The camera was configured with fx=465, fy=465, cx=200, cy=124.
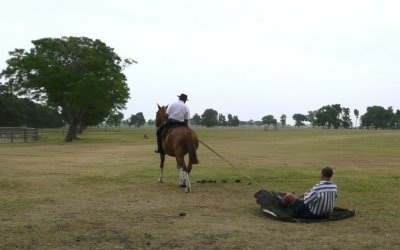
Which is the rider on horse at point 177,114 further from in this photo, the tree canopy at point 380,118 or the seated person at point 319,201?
the tree canopy at point 380,118

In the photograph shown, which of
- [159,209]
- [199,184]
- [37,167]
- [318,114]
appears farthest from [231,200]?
[318,114]

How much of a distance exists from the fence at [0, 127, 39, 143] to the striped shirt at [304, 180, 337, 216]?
133 ft

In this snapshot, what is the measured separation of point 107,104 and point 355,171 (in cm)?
3333

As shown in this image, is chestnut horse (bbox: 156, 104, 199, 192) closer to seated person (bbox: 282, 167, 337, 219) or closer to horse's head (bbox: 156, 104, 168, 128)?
horse's head (bbox: 156, 104, 168, 128)

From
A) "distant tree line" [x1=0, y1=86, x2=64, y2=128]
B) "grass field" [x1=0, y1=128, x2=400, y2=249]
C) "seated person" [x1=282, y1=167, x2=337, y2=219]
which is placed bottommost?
"grass field" [x1=0, y1=128, x2=400, y2=249]

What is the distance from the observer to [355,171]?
1688 centimetres

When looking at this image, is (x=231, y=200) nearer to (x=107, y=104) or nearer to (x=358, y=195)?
(x=358, y=195)

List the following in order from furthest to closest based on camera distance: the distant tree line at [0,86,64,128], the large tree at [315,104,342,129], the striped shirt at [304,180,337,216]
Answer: the large tree at [315,104,342,129] < the distant tree line at [0,86,64,128] < the striped shirt at [304,180,337,216]

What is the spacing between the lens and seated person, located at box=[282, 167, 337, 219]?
8.29 m

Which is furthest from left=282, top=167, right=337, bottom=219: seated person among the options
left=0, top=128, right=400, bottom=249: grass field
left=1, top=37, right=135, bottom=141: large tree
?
left=1, top=37, right=135, bottom=141: large tree

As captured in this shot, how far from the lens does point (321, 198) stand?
27.2 feet

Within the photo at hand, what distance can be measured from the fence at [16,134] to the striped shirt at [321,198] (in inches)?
1592

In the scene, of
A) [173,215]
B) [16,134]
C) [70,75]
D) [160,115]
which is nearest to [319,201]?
[173,215]

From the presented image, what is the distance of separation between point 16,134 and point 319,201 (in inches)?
1713
